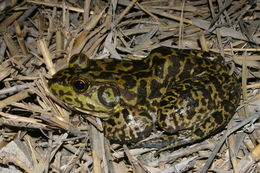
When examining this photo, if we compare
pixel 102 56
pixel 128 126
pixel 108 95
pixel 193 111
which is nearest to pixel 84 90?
pixel 108 95

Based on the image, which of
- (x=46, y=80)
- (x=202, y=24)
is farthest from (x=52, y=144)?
(x=202, y=24)

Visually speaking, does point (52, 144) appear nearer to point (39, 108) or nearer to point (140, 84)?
point (39, 108)

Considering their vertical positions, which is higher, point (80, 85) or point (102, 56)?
point (102, 56)

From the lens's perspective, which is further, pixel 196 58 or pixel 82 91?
pixel 196 58

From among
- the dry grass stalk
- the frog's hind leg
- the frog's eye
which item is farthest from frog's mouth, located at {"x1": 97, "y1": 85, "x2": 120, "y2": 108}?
the frog's hind leg

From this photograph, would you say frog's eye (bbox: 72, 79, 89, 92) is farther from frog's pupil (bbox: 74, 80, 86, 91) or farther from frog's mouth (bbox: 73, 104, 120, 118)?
frog's mouth (bbox: 73, 104, 120, 118)

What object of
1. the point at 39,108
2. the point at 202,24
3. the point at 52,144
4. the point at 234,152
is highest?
the point at 202,24

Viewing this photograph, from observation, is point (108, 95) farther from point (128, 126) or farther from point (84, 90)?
point (128, 126)
